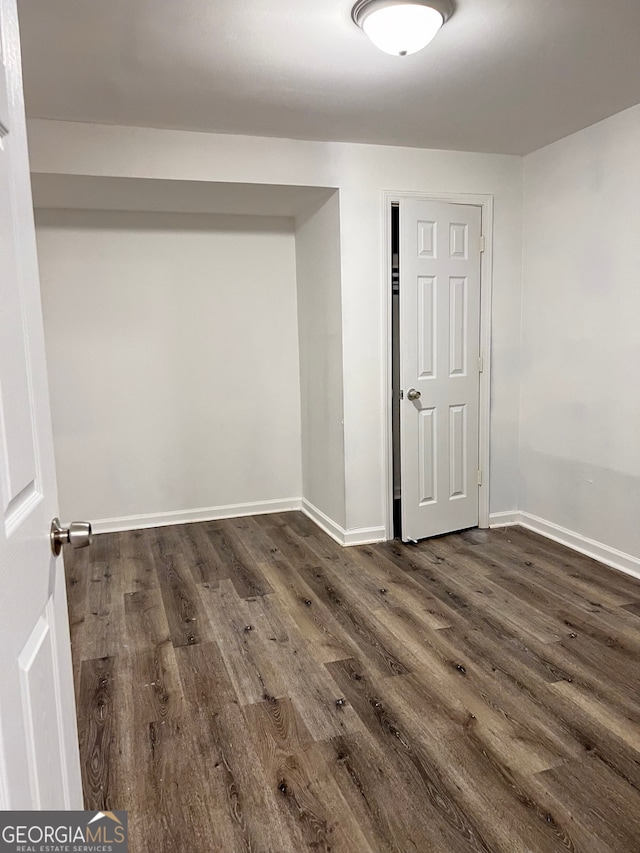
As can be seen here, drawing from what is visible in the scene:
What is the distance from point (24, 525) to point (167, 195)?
3.19m

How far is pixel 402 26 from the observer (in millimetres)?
2137

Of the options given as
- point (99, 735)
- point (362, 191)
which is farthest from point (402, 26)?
point (99, 735)

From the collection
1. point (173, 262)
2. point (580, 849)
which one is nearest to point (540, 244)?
point (173, 262)

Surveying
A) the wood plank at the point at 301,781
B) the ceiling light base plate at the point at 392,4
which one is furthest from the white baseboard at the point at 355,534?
the ceiling light base plate at the point at 392,4

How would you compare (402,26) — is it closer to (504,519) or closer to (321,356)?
(321,356)

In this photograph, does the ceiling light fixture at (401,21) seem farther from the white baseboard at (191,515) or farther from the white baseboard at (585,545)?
the white baseboard at (191,515)

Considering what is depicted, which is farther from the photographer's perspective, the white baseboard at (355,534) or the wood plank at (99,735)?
the white baseboard at (355,534)

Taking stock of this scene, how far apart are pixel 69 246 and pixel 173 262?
672mm

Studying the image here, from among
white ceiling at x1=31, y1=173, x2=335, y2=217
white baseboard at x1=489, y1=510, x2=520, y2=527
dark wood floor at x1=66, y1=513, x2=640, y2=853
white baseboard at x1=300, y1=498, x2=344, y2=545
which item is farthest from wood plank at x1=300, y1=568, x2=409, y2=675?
white ceiling at x1=31, y1=173, x2=335, y2=217

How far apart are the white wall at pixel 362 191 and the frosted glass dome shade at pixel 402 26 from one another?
1405mm

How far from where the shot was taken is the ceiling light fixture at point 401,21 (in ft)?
6.79

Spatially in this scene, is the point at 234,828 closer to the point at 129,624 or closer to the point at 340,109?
the point at 129,624

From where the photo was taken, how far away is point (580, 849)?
1.61m

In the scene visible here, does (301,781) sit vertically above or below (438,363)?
below
